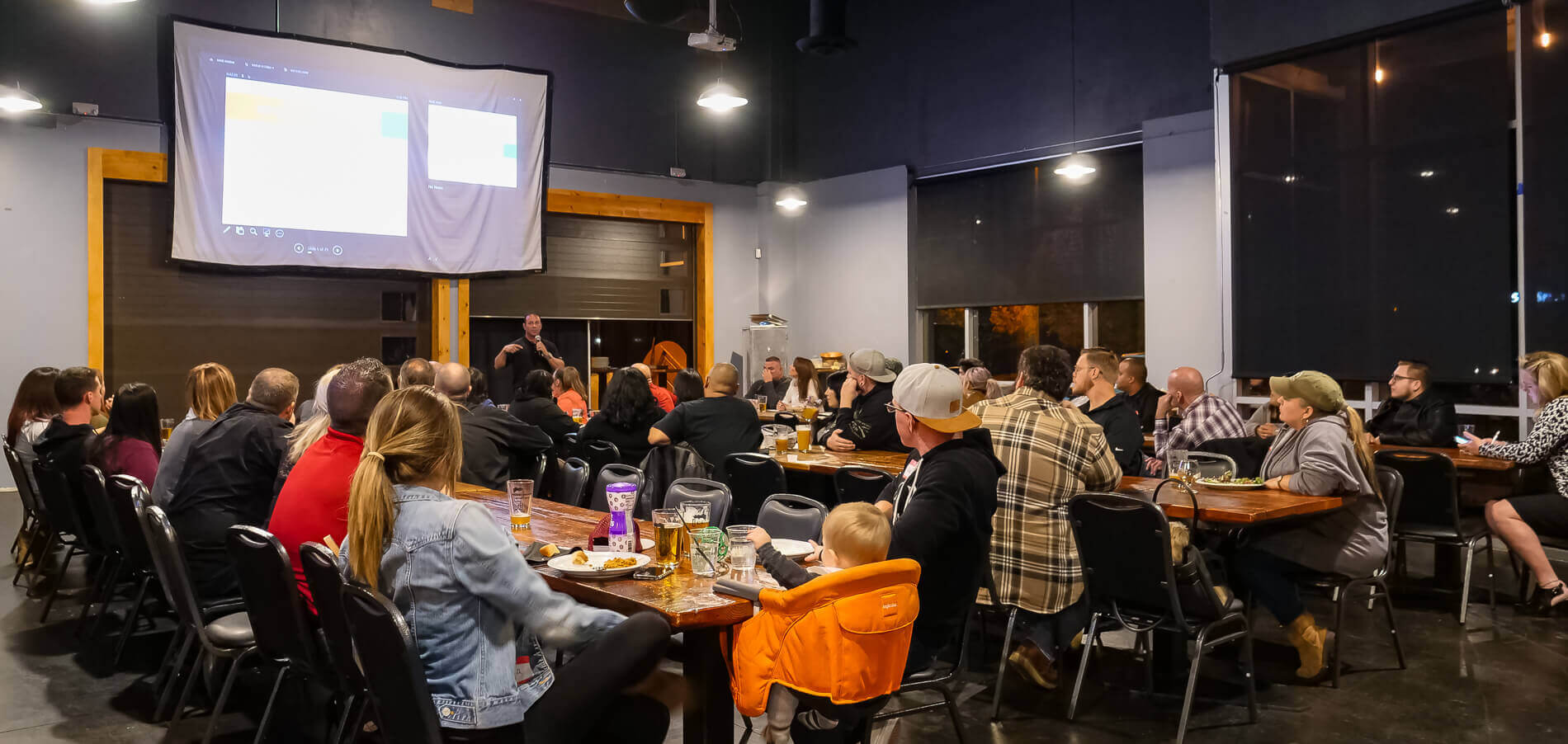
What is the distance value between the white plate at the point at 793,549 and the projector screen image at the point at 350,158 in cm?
769

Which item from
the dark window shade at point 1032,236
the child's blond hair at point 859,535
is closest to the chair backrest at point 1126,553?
the child's blond hair at point 859,535

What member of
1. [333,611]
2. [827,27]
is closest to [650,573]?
[333,611]

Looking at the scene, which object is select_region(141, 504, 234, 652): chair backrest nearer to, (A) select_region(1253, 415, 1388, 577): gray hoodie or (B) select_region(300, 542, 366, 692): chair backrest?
(B) select_region(300, 542, 366, 692): chair backrest

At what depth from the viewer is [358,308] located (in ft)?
33.6

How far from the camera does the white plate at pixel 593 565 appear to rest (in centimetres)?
276

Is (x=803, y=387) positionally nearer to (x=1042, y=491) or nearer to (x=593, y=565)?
(x=1042, y=491)

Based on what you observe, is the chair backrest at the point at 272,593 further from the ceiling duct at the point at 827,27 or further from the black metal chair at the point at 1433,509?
the ceiling duct at the point at 827,27

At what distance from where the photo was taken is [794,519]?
3.61m

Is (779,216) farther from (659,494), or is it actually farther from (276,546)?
(276,546)

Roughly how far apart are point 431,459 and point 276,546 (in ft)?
2.46

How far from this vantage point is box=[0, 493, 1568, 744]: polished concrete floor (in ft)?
12.2

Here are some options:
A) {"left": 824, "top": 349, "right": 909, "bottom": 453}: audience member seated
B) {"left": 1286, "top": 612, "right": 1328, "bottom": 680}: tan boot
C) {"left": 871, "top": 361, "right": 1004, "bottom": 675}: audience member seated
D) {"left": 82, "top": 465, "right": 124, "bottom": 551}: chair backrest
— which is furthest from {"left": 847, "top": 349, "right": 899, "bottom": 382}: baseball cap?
{"left": 82, "top": 465, "right": 124, "bottom": 551}: chair backrest

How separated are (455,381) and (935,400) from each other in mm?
3302

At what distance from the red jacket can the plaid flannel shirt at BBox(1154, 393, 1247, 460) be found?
4670 millimetres
